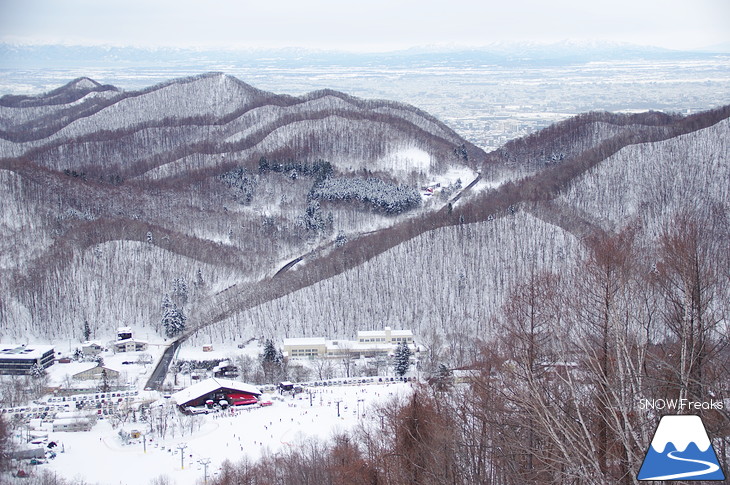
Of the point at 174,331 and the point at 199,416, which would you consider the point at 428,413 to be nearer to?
the point at 199,416

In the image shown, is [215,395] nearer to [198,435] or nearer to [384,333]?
[198,435]

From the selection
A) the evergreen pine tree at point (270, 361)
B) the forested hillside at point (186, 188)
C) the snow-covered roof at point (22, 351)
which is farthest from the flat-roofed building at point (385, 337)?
the snow-covered roof at point (22, 351)

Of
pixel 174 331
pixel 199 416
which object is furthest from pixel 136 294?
pixel 199 416

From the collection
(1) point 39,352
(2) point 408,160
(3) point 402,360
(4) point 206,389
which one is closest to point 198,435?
(4) point 206,389

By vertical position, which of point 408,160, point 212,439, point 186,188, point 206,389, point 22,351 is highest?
point 408,160

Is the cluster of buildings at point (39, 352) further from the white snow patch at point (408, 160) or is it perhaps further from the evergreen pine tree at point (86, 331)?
the white snow patch at point (408, 160)
